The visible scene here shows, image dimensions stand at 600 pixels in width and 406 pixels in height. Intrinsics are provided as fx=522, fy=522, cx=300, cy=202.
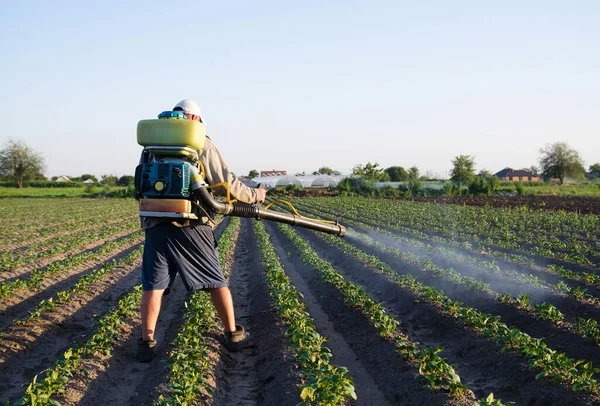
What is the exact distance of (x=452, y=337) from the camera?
5.69 m

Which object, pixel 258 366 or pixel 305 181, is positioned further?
pixel 305 181

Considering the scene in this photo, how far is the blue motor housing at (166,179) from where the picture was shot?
4250mm

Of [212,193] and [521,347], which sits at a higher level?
[212,193]

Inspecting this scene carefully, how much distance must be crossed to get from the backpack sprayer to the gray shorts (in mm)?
276

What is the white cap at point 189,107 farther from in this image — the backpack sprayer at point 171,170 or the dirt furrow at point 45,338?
the dirt furrow at point 45,338

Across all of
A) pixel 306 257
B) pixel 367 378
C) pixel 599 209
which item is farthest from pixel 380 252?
pixel 599 209

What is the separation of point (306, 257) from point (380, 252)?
2160 millimetres

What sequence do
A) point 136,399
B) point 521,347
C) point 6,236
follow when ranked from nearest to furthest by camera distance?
point 136,399 → point 521,347 → point 6,236

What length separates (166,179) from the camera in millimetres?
4254

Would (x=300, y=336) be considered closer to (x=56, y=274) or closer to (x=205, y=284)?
(x=205, y=284)

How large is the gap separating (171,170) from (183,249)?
78 centimetres

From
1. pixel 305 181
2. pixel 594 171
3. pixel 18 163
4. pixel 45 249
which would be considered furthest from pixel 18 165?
pixel 594 171

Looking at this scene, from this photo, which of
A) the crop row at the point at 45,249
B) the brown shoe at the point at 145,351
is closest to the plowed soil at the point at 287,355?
the brown shoe at the point at 145,351

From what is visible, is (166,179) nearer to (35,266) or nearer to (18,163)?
(35,266)
